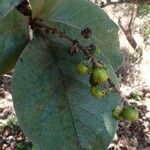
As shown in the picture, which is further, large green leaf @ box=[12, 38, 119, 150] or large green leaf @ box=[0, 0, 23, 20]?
large green leaf @ box=[12, 38, 119, 150]

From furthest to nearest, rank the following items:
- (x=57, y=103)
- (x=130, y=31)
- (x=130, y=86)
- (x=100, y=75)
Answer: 1. (x=130, y=31)
2. (x=130, y=86)
3. (x=57, y=103)
4. (x=100, y=75)

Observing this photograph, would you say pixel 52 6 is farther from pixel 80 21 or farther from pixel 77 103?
pixel 77 103

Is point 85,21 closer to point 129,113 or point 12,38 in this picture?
point 12,38

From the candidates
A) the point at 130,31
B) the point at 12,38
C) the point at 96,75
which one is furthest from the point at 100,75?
the point at 130,31

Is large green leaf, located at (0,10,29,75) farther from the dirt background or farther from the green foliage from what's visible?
the dirt background

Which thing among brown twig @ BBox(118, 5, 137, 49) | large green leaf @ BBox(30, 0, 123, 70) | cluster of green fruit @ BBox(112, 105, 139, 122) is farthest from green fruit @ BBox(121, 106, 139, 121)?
brown twig @ BBox(118, 5, 137, 49)

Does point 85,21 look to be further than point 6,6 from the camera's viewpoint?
Yes
